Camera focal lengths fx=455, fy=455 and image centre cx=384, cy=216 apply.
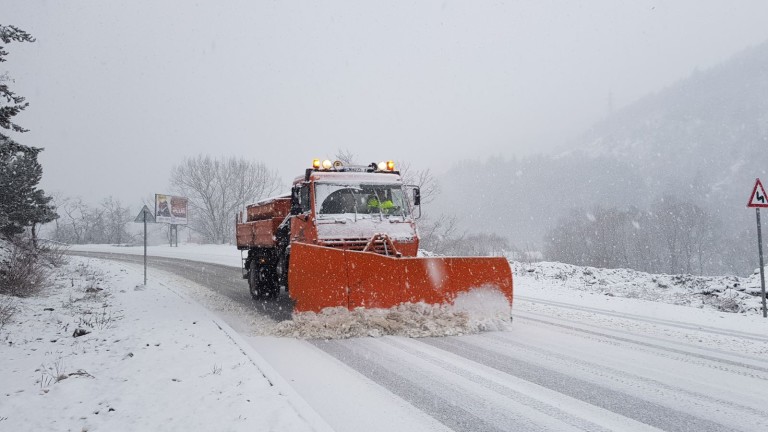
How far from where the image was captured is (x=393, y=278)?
20.9 ft

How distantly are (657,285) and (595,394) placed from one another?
424 inches

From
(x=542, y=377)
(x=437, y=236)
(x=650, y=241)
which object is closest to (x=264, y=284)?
(x=542, y=377)

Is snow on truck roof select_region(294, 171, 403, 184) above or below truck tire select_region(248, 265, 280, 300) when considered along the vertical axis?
above

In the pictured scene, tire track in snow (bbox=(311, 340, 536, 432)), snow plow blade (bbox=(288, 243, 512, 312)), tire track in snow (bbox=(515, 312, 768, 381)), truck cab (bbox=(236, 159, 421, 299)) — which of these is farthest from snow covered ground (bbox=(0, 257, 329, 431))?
tire track in snow (bbox=(515, 312, 768, 381))

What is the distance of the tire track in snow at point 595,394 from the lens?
3.33 metres

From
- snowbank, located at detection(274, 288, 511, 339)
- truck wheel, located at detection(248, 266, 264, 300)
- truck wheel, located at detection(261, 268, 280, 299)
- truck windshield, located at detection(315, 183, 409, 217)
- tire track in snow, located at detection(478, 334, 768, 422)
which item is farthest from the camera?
truck wheel, located at detection(248, 266, 264, 300)

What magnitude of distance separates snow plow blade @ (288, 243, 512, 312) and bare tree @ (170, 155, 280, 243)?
48.4 meters

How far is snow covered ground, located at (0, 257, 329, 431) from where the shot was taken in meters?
3.50

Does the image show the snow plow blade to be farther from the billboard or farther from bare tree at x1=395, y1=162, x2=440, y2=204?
the billboard

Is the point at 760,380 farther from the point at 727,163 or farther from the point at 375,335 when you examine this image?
the point at 727,163

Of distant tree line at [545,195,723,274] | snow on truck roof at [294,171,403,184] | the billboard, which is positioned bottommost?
distant tree line at [545,195,723,274]

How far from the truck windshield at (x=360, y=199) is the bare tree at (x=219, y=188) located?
46626mm

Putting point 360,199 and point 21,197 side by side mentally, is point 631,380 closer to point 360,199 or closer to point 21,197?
point 360,199

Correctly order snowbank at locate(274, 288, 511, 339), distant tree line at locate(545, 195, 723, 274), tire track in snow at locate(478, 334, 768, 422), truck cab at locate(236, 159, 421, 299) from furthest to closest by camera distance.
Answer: distant tree line at locate(545, 195, 723, 274), truck cab at locate(236, 159, 421, 299), snowbank at locate(274, 288, 511, 339), tire track in snow at locate(478, 334, 768, 422)
